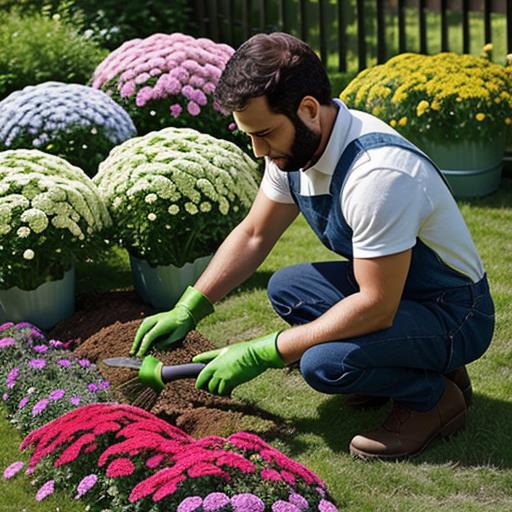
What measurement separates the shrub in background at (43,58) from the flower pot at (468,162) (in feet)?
8.30

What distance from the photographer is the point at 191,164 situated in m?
4.50

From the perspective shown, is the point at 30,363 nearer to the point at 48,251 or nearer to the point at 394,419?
the point at 48,251

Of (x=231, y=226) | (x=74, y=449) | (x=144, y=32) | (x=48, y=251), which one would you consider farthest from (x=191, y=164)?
(x=144, y=32)

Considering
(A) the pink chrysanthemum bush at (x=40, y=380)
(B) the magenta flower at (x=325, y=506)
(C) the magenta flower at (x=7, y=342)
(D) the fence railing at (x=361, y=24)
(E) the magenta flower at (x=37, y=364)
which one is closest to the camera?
(B) the magenta flower at (x=325, y=506)

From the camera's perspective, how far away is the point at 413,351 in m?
3.21

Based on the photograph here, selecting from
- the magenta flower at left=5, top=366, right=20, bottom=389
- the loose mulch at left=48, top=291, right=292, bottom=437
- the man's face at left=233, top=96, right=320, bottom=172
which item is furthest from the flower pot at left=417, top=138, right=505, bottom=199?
the magenta flower at left=5, top=366, right=20, bottom=389

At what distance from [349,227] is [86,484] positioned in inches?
43.5

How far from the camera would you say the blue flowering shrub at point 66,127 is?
17.5 ft

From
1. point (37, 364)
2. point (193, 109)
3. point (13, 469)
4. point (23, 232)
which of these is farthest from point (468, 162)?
point (13, 469)

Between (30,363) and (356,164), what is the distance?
148cm

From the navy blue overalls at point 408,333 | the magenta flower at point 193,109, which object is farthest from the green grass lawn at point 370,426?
the magenta flower at point 193,109

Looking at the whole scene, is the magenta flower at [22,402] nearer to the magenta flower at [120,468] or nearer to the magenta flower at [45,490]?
the magenta flower at [45,490]

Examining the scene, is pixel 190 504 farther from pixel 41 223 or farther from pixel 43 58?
pixel 43 58

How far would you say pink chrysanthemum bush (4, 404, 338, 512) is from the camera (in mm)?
2809
